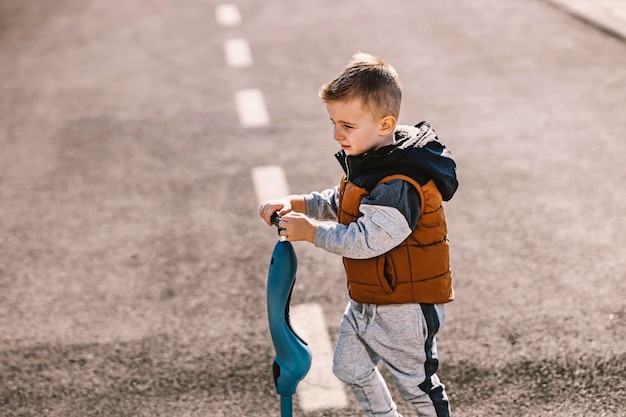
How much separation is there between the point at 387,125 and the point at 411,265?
503mm

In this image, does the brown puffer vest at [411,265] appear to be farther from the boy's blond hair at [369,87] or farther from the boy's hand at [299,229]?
the boy's blond hair at [369,87]

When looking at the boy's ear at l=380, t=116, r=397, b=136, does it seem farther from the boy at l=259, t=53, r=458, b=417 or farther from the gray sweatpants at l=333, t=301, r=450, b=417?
the gray sweatpants at l=333, t=301, r=450, b=417

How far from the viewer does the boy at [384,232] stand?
3.07m

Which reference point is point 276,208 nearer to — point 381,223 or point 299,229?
point 299,229

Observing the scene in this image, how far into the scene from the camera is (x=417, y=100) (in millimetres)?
7895

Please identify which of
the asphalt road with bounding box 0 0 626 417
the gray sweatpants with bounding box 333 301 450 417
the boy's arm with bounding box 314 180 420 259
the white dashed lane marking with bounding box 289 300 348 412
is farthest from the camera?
the asphalt road with bounding box 0 0 626 417

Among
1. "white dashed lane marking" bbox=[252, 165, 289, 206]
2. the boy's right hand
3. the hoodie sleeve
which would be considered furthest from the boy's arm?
"white dashed lane marking" bbox=[252, 165, 289, 206]

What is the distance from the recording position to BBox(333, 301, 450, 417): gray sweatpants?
327cm

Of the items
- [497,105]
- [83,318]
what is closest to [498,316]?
[83,318]

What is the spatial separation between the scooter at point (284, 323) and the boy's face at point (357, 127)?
1.29 feet

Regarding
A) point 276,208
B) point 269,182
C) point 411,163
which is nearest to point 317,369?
point 276,208

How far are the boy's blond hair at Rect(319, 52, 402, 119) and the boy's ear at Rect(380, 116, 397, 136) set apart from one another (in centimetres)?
2

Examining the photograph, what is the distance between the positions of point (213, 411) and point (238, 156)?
3287mm

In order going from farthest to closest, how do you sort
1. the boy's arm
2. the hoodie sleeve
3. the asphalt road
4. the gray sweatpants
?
the asphalt road
the hoodie sleeve
the gray sweatpants
the boy's arm
